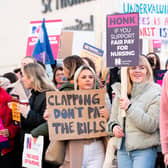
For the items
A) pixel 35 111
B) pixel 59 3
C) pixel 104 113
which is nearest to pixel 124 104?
pixel 104 113

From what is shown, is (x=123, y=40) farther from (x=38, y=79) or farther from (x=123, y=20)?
(x=38, y=79)

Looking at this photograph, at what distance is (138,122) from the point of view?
5.21 meters

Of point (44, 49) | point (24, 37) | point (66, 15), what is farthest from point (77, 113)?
point (24, 37)

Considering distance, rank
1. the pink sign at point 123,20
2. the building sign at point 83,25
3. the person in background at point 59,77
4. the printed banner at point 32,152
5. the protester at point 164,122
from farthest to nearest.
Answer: the building sign at point 83,25, the person in background at point 59,77, the printed banner at point 32,152, the pink sign at point 123,20, the protester at point 164,122

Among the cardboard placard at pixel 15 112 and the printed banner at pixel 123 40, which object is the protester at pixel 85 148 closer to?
the printed banner at pixel 123 40

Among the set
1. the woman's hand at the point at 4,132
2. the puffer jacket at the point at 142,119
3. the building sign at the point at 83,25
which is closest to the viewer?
the puffer jacket at the point at 142,119

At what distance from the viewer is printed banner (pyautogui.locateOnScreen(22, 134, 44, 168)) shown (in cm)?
643

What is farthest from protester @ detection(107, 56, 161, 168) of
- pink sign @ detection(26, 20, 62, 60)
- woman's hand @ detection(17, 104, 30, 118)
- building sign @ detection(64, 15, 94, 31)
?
building sign @ detection(64, 15, 94, 31)

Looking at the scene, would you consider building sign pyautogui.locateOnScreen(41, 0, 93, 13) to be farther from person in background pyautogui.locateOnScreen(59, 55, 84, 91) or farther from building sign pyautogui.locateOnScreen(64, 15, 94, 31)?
person in background pyautogui.locateOnScreen(59, 55, 84, 91)

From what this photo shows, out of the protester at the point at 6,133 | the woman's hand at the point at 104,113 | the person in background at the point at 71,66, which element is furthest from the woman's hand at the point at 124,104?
the protester at the point at 6,133

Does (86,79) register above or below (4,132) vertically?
above

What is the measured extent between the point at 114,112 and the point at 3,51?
17422mm

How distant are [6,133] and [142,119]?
2254 millimetres

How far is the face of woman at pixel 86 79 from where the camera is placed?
5871mm
